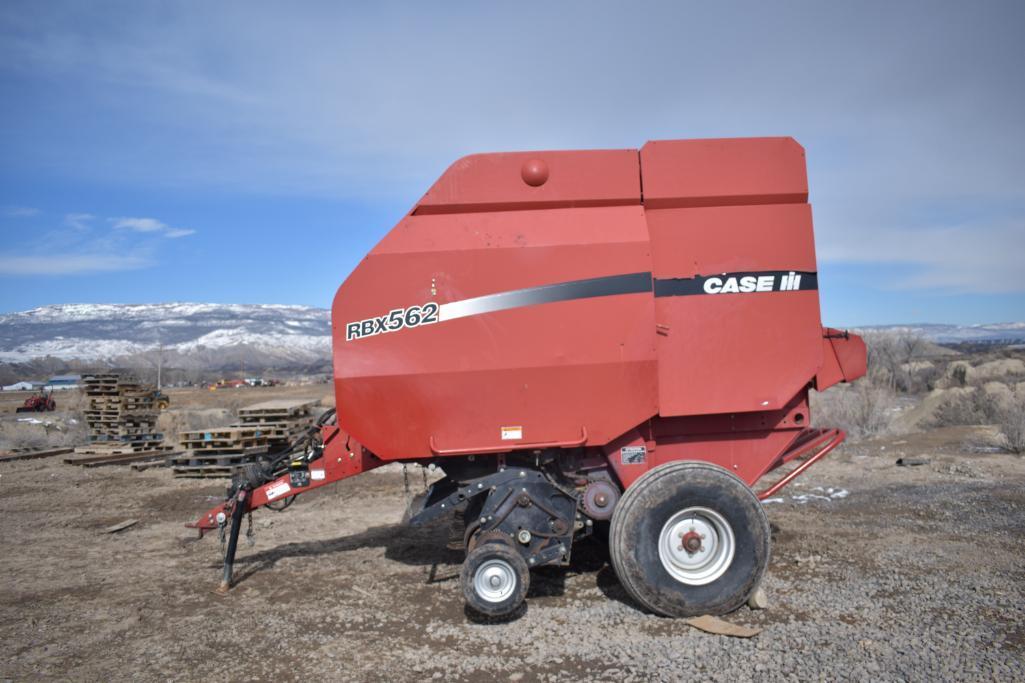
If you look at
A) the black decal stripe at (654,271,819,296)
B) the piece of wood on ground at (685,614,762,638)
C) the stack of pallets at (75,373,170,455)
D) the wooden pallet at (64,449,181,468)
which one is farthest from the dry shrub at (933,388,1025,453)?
the stack of pallets at (75,373,170,455)

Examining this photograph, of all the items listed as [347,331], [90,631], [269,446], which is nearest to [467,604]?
[347,331]

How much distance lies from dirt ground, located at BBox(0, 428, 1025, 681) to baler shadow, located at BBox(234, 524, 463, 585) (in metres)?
0.03

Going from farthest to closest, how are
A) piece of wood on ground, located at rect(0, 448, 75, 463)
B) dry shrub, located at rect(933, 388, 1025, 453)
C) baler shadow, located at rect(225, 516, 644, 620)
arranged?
piece of wood on ground, located at rect(0, 448, 75, 463) < dry shrub, located at rect(933, 388, 1025, 453) < baler shadow, located at rect(225, 516, 644, 620)

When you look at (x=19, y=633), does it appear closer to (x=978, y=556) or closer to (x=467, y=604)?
(x=467, y=604)

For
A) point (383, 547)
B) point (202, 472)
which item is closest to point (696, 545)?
point (383, 547)

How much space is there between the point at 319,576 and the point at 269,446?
289 inches

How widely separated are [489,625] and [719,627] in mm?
1621

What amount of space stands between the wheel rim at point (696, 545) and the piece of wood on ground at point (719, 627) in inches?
9.8

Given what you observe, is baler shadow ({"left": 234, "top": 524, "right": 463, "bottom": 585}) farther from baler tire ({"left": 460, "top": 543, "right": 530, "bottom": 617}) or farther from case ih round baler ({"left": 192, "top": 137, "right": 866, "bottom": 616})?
baler tire ({"left": 460, "top": 543, "right": 530, "bottom": 617})

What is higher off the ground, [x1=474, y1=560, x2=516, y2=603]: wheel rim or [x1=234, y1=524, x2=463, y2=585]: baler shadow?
[x1=474, y1=560, x2=516, y2=603]: wheel rim

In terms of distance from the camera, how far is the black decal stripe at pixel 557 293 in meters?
4.97

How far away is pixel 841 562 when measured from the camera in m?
5.68

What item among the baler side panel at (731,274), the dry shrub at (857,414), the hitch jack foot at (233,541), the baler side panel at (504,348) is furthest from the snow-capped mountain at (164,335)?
the baler side panel at (731,274)

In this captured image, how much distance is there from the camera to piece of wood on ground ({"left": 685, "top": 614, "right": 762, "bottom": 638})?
4367mm
